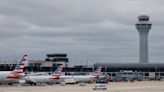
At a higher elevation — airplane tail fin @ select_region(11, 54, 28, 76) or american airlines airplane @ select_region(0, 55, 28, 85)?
airplane tail fin @ select_region(11, 54, 28, 76)

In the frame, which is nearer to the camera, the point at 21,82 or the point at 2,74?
the point at 2,74

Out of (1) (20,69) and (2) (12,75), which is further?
(1) (20,69)

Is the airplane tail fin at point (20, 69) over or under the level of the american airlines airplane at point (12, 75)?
over

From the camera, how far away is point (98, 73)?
170 metres

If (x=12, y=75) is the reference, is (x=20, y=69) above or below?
above

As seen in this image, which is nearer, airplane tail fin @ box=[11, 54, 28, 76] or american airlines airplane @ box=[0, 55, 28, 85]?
american airlines airplane @ box=[0, 55, 28, 85]

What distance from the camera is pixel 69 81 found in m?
147

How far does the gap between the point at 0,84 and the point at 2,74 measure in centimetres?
911

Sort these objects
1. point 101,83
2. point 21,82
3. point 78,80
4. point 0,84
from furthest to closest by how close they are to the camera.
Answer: point 78,80
point 21,82
point 0,84
point 101,83

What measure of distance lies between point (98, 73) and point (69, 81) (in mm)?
25373

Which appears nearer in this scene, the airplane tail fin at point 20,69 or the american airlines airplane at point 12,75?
the american airlines airplane at point 12,75

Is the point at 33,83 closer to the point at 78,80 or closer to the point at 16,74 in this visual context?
the point at 16,74

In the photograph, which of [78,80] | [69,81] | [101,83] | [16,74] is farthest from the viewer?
[78,80]

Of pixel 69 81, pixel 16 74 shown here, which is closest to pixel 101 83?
pixel 16 74
